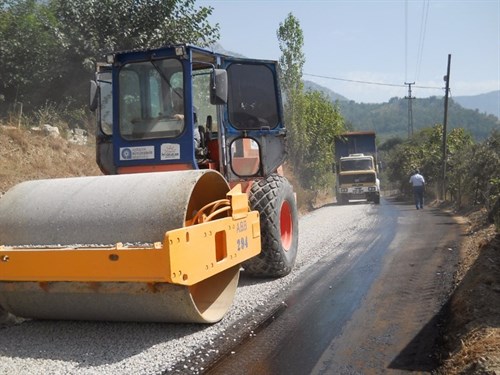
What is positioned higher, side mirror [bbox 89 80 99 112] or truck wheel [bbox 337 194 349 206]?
side mirror [bbox 89 80 99 112]

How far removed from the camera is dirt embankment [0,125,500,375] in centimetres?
365

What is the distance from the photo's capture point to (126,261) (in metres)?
3.90

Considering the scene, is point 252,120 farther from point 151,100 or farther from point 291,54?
point 291,54

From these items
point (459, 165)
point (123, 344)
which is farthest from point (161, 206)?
point (459, 165)

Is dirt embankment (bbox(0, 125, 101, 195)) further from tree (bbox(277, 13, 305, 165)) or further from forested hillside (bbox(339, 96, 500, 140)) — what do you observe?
forested hillside (bbox(339, 96, 500, 140))

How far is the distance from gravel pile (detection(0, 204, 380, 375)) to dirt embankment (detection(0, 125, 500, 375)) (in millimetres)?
1652

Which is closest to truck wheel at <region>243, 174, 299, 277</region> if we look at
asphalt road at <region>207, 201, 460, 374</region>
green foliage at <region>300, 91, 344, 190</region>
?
asphalt road at <region>207, 201, 460, 374</region>

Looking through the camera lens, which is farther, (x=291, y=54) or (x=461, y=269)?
(x=291, y=54)

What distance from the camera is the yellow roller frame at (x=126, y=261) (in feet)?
12.6

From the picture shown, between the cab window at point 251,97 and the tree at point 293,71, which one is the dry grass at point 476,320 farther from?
the tree at point 293,71

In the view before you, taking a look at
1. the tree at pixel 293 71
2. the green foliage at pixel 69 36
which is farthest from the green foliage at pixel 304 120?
the green foliage at pixel 69 36

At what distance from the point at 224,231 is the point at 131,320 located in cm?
106

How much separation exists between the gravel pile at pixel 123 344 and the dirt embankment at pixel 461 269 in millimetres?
1652

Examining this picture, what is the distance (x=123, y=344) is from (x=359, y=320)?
2075mm
